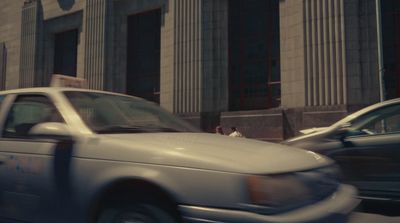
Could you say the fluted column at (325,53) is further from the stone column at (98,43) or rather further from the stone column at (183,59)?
the stone column at (98,43)

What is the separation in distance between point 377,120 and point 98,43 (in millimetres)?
16981

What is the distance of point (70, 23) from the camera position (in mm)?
22938

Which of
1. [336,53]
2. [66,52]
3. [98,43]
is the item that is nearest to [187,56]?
[98,43]

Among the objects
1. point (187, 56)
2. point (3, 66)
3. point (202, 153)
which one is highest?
point (3, 66)

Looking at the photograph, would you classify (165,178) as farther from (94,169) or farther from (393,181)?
(393,181)

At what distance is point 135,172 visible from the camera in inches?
121

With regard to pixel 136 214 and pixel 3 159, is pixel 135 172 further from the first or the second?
pixel 3 159

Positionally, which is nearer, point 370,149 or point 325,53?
point 370,149

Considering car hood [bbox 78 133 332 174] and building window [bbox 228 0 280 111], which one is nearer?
car hood [bbox 78 133 332 174]

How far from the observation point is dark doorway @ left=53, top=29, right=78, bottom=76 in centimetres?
2352

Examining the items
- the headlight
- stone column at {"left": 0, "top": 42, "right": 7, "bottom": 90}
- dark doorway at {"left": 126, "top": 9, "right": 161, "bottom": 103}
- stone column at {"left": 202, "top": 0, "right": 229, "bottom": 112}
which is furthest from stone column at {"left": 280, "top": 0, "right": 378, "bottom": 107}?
stone column at {"left": 0, "top": 42, "right": 7, "bottom": 90}

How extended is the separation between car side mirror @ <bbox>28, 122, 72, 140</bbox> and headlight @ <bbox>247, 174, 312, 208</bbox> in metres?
1.55

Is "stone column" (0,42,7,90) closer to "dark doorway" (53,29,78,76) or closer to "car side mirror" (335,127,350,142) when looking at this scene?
"dark doorway" (53,29,78,76)

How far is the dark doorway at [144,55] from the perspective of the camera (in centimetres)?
2017
